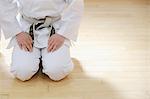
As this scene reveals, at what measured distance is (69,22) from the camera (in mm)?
1585

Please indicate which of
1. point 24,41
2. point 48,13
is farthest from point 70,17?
point 24,41

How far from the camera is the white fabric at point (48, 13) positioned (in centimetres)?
156

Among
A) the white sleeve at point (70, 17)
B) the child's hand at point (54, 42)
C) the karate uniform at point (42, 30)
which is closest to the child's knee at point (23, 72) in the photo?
the karate uniform at point (42, 30)

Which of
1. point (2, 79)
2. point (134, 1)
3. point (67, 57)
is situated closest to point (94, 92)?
point (67, 57)

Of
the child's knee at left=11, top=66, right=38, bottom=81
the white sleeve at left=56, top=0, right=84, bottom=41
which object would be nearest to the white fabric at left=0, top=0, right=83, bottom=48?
the white sleeve at left=56, top=0, right=84, bottom=41

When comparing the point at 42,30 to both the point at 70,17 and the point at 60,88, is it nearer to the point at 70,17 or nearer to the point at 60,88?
the point at 70,17

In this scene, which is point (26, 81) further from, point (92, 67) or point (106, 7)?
point (106, 7)

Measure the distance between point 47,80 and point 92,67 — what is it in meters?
0.26

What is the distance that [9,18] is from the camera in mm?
1588

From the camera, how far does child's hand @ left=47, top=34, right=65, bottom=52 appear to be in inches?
62.0

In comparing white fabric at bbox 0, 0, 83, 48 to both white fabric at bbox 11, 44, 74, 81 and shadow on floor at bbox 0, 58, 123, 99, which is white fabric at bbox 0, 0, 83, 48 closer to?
A: white fabric at bbox 11, 44, 74, 81

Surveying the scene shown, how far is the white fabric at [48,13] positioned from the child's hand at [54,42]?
2 centimetres

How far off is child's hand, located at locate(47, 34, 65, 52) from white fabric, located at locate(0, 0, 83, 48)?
0.08 feet

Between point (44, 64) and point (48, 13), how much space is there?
0.81 ft
